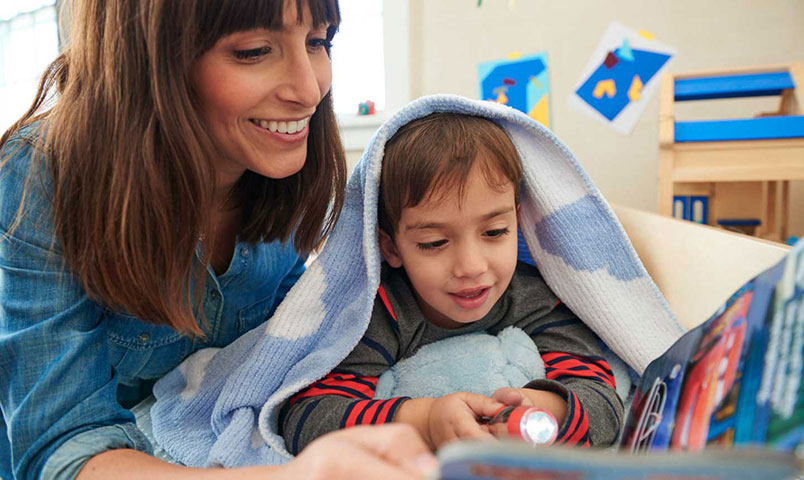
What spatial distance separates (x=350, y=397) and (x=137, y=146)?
0.35m

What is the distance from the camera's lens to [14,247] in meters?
0.58

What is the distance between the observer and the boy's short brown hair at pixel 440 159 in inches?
27.6

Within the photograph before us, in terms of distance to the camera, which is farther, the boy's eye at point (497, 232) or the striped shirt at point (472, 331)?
the boy's eye at point (497, 232)

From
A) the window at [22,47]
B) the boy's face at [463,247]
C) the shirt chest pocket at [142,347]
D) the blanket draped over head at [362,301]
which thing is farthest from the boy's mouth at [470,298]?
the window at [22,47]

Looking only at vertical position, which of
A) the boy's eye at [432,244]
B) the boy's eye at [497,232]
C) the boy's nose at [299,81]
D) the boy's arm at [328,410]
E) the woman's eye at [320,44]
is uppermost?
the woman's eye at [320,44]

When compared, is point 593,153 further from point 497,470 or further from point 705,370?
point 497,470

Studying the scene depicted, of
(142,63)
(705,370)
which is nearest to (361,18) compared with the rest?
(142,63)

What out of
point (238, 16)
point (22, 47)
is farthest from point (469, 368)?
point (22, 47)

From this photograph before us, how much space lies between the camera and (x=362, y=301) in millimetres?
744

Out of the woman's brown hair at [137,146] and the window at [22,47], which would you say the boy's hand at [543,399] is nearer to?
the woman's brown hair at [137,146]

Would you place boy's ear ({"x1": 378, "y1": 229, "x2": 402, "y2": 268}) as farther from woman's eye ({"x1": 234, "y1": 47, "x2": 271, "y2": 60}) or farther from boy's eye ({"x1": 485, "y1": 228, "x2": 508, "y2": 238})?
woman's eye ({"x1": 234, "y1": 47, "x2": 271, "y2": 60})

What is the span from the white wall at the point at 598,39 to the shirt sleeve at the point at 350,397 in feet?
4.34

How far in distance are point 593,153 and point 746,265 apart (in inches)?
52.7

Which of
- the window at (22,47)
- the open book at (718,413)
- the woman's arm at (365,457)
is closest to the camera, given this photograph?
the open book at (718,413)
